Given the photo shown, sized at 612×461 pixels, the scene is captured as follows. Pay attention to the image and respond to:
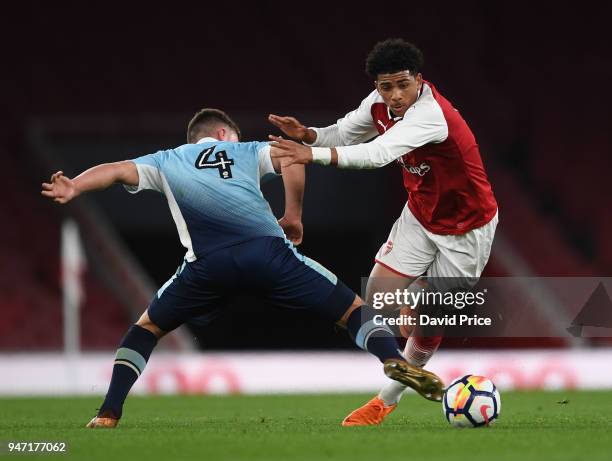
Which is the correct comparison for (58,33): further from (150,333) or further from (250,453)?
(250,453)

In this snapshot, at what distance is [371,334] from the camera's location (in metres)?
6.84

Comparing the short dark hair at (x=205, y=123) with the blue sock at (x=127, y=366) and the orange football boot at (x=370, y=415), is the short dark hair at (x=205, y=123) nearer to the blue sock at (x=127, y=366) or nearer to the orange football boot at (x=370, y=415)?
the blue sock at (x=127, y=366)

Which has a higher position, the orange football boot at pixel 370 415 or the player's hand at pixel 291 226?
the player's hand at pixel 291 226

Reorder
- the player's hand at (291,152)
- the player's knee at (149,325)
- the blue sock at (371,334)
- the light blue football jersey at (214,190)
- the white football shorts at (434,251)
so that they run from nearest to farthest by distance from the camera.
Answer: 1. the player's hand at (291,152)
2. the blue sock at (371,334)
3. the light blue football jersey at (214,190)
4. the player's knee at (149,325)
5. the white football shorts at (434,251)

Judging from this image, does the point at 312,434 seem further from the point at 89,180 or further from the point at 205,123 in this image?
the point at 205,123

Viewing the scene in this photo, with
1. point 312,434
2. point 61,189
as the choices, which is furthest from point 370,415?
point 61,189

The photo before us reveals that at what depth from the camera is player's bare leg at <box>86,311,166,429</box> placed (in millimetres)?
7066

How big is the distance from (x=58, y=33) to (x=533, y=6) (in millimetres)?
7648

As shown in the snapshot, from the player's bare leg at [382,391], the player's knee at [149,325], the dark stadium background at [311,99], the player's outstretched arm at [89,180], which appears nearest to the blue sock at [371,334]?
the player's bare leg at [382,391]

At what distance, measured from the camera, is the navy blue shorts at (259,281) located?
22.4ft

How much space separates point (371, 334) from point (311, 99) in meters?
12.7

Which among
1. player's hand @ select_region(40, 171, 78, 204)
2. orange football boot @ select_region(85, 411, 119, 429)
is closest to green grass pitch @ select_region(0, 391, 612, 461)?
orange football boot @ select_region(85, 411, 119, 429)

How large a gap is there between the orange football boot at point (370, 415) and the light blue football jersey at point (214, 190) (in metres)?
1.33

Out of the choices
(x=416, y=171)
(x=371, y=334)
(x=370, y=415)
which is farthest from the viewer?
(x=370, y=415)
